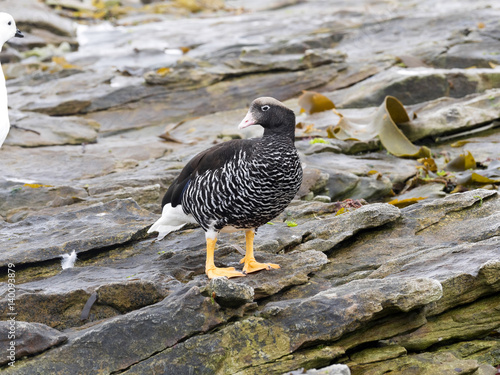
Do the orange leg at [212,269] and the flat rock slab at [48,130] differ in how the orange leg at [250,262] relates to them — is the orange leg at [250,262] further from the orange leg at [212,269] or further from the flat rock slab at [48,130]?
the flat rock slab at [48,130]

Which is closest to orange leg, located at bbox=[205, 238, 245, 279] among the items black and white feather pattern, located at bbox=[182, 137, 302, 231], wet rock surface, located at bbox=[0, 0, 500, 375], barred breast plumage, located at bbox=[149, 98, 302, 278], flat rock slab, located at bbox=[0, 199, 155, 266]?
barred breast plumage, located at bbox=[149, 98, 302, 278]

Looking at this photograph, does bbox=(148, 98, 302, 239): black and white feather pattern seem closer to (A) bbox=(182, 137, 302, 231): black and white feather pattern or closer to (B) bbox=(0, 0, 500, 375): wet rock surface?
(A) bbox=(182, 137, 302, 231): black and white feather pattern

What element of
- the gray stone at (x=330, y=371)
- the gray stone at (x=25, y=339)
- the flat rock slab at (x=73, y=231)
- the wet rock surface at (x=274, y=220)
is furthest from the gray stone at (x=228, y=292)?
the flat rock slab at (x=73, y=231)

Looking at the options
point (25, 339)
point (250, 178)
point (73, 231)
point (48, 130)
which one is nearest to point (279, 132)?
point (250, 178)

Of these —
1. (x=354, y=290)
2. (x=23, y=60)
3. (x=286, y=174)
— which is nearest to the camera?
(x=354, y=290)

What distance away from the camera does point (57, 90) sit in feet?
56.0

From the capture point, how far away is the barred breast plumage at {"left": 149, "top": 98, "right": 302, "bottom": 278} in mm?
6273

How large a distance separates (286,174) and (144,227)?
2220 mm

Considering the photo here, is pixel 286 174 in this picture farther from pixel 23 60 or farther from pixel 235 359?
pixel 23 60

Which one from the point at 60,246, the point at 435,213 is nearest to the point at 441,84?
the point at 435,213

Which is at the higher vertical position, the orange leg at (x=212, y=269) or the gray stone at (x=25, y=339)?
the gray stone at (x=25, y=339)

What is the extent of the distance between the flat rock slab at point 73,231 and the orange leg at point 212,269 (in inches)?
45.4

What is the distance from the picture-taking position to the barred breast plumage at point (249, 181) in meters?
6.27

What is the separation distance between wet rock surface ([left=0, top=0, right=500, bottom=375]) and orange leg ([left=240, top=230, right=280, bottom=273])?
4.8 inches
